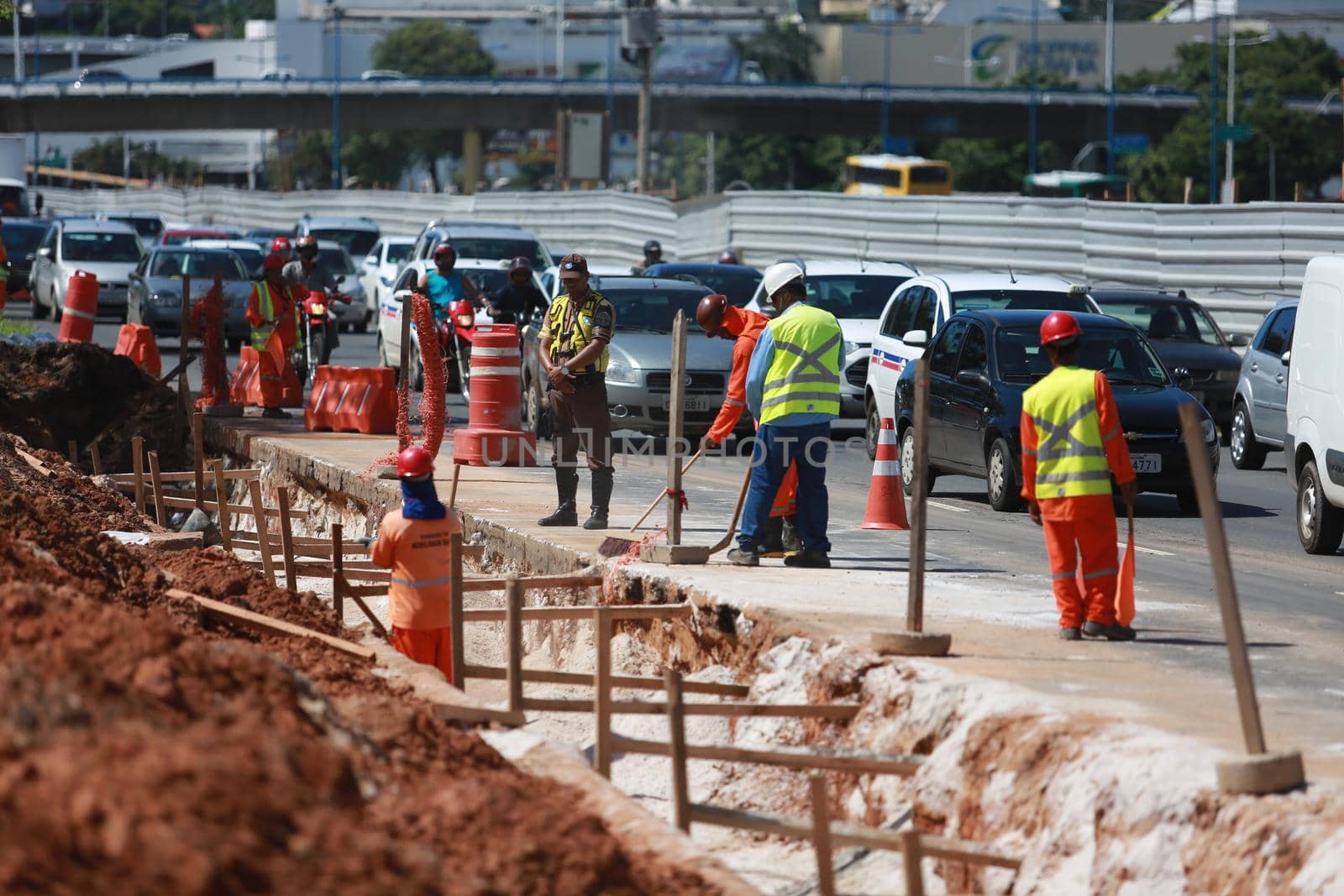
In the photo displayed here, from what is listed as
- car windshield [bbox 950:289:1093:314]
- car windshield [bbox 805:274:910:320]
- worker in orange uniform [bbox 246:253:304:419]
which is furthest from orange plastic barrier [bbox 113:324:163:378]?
car windshield [bbox 950:289:1093:314]

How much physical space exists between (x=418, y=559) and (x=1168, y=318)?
13.7 meters

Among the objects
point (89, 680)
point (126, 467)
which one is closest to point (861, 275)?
point (126, 467)

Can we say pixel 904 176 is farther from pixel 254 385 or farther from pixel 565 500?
pixel 565 500

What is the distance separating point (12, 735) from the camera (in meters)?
5.28

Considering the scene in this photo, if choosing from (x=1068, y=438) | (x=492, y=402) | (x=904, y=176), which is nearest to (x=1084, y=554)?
(x=1068, y=438)

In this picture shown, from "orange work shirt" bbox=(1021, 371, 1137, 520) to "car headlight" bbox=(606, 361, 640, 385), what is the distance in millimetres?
9390

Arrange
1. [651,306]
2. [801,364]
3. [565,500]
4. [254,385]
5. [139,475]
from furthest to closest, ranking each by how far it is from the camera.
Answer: [254,385], [651,306], [139,475], [565,500], [801,364]

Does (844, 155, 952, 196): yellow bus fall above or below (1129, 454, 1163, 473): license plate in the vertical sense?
above

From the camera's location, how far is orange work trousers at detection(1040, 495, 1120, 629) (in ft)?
31.1

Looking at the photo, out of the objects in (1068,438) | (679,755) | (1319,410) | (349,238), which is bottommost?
(679,755)

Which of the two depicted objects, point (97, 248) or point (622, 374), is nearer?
point (622, 374)

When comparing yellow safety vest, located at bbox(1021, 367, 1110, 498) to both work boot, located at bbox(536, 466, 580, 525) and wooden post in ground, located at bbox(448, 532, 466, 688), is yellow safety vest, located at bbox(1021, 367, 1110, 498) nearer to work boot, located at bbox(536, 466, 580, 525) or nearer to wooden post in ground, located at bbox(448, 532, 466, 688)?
wooden post in ground, located at bbox(448, 532, 466, 688)

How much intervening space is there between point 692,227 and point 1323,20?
4229 inches

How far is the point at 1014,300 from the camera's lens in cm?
1867
